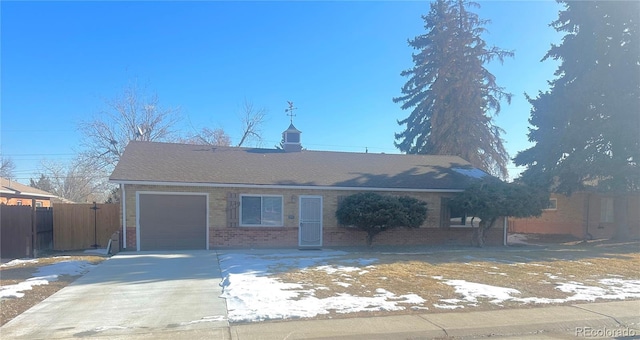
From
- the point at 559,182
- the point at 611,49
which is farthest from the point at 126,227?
the point at 611,49

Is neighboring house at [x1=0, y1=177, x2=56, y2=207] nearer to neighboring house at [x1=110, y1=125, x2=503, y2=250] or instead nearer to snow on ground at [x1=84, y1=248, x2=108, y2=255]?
snow on ground at [x1=84, y1=248, x2=108, y2=255]

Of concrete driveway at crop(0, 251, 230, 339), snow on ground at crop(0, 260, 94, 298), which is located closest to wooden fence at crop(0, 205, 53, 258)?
snow on ground at crop(0, 260, 94, 298)

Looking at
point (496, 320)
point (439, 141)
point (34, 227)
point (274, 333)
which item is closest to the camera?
point (274, 333)

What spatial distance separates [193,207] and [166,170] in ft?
5.61

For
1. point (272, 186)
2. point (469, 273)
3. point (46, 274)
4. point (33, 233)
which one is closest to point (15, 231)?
point (33, 233)

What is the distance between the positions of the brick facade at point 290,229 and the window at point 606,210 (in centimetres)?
967

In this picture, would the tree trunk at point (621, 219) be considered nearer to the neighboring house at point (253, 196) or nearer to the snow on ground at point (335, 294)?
the neighboring house at point (253, 196)

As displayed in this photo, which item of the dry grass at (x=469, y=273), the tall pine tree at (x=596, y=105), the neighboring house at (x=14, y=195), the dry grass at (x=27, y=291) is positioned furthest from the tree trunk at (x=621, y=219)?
the neighboring house at (x=14, y=195)

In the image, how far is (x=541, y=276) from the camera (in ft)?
32.8

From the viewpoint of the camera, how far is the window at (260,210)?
15.2m

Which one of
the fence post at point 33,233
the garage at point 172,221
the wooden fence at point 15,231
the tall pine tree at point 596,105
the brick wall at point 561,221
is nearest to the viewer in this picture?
the wooden fence at point 15,231

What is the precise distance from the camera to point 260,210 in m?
15.3

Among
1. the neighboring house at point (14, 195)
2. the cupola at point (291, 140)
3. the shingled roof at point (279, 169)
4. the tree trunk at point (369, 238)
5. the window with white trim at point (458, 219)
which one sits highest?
the cupola at point (291, 140)

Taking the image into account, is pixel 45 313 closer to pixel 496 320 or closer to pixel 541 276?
pixel 496 320
